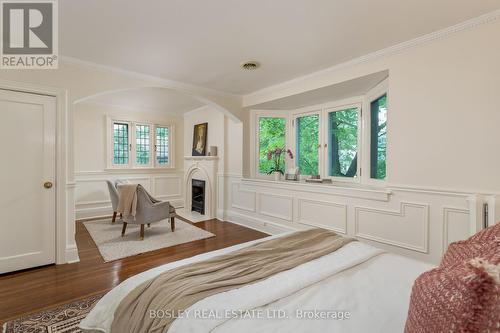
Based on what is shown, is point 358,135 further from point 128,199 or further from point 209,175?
point 128,199

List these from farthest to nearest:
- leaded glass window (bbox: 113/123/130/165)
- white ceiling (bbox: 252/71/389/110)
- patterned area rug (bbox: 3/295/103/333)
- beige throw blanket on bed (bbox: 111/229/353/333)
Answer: leaded glass window (bbox: 113/123/130/165) → white ceiling (bbox: 252/71/389/110) → patterned area rug (bbox: 3/295/103/333) → beige throw blanket on bed (bbox: 111/229/353/333)

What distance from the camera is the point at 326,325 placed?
952mm

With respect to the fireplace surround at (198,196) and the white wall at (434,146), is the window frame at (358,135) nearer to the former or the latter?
the white wall at (434,146)

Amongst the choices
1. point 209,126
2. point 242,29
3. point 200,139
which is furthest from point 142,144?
point 242,29

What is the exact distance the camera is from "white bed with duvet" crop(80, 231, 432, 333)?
952 millimetres

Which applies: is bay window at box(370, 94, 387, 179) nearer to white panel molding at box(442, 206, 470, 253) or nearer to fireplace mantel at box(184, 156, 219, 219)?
white panel molding at box(442, 206, 470, 253)

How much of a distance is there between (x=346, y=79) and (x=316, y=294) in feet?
8.67

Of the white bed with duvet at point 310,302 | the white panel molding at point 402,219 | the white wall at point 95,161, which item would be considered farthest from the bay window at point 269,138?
the white bed with duvet at point 310,302

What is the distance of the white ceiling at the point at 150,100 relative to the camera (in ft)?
14.4

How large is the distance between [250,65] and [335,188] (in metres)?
1.89

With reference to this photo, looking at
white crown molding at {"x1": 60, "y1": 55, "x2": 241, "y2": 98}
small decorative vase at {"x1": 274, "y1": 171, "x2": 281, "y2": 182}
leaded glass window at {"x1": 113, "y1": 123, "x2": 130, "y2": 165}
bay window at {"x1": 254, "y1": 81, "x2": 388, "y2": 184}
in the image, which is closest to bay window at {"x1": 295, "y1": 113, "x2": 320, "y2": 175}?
bay window at {"x1": 254, "y1": 81, "x2": 388, "y2": 184}

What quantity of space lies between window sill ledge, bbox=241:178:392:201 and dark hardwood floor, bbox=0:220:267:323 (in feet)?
3.75

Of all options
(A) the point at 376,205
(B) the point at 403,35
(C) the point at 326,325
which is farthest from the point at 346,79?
(C) the point at 326,325

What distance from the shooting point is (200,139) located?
5.70 meters
